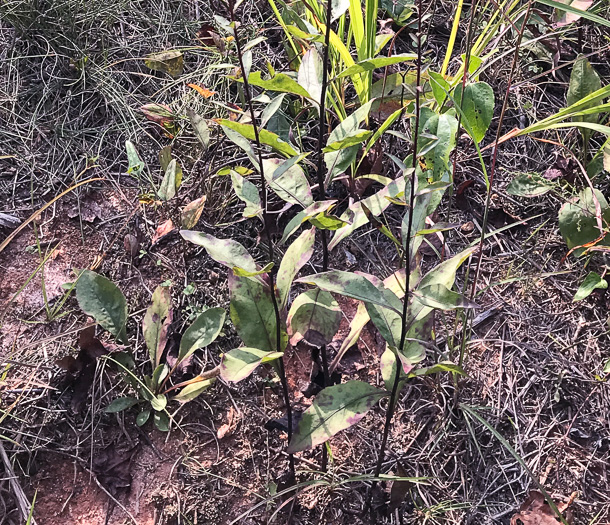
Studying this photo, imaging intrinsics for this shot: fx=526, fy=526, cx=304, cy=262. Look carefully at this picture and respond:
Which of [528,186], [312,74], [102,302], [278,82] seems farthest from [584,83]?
[102,302]

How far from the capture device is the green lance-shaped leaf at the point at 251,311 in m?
1.30

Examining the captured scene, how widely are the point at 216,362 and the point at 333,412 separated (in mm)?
529

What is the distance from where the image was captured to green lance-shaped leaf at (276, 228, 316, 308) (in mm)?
1269

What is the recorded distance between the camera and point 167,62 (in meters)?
2.00

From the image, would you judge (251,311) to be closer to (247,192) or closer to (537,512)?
(247,192)

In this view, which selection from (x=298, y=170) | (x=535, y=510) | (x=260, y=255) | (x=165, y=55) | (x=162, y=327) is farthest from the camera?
(x=165, y=55)

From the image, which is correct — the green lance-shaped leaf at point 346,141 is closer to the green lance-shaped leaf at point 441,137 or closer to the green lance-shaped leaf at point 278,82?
the green lance-shaped leaf at point 278,82

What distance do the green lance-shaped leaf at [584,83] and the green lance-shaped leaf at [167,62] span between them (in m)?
1.43

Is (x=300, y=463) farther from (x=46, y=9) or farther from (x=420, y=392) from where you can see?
(x=46, y=9)

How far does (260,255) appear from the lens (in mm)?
1763

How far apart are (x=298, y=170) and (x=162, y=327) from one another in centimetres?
65

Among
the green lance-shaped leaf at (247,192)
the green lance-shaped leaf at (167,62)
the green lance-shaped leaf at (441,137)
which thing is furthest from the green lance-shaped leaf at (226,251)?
the green lance-shaped leaf at (167,62)

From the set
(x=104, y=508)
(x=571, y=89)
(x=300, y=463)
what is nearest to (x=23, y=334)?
(x=104, y=508)

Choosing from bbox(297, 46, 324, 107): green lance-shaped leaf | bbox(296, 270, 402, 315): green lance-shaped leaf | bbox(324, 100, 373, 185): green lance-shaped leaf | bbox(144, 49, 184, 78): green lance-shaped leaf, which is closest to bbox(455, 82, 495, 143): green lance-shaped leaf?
bbox(324, 100, 373, 185): green lance-shaped leaf
